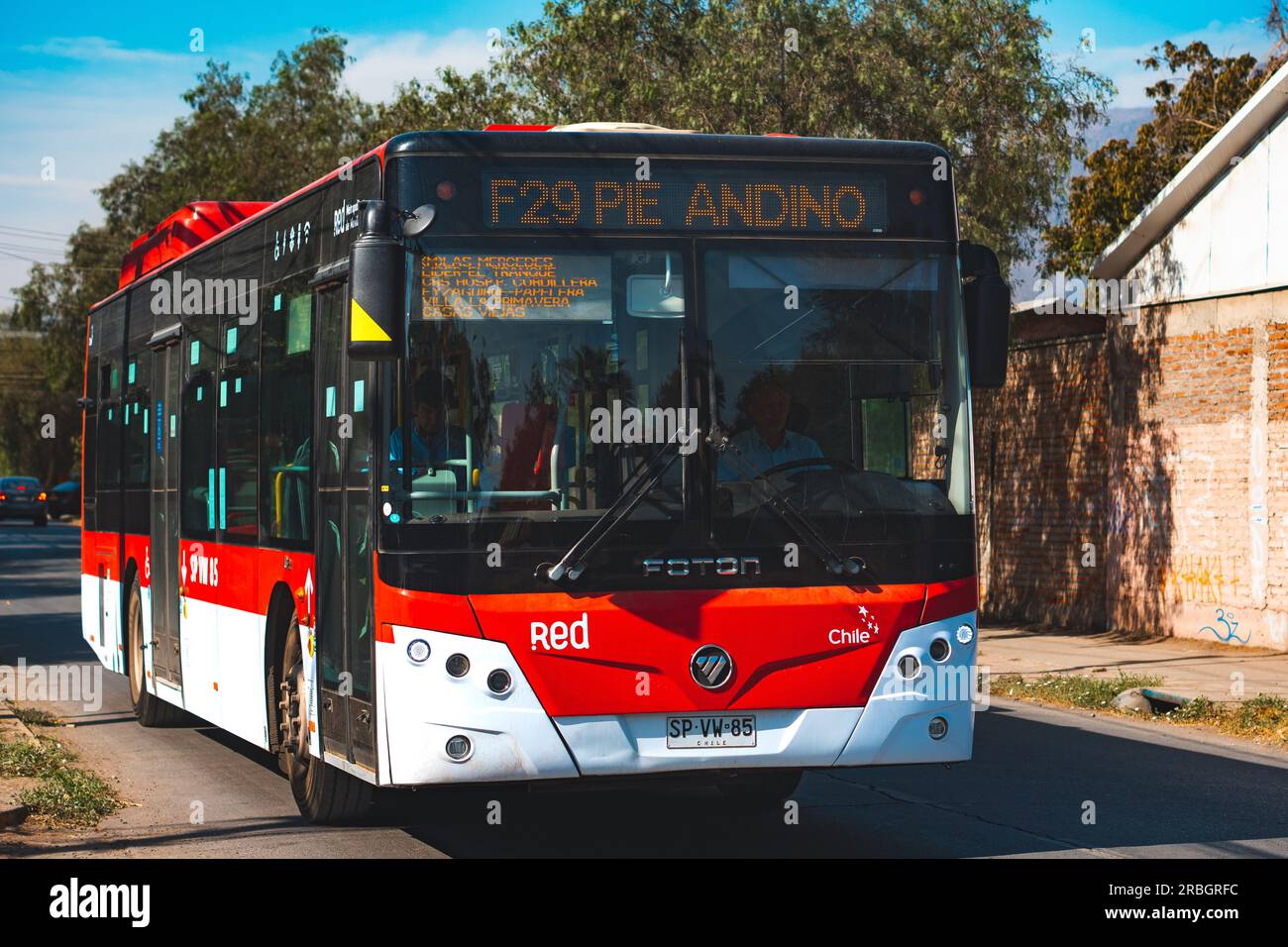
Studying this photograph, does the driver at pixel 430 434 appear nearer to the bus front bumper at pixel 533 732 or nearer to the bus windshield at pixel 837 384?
the bus front bumper at pixel 533 732

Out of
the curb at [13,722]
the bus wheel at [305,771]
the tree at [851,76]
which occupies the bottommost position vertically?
the curb at [13,722]

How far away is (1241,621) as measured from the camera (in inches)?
719

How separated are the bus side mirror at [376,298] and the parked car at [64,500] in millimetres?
70929

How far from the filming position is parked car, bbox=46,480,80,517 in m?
75.7

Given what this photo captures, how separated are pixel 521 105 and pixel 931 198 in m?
18.7

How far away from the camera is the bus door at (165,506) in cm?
1235

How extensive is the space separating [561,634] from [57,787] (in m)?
4.19

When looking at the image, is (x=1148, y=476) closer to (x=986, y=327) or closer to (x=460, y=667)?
(x=986, y=327)

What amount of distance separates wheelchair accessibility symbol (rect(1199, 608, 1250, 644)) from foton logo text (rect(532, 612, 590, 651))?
12.5m

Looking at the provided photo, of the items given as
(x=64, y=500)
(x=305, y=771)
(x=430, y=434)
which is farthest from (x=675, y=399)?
(x=64, y=500)

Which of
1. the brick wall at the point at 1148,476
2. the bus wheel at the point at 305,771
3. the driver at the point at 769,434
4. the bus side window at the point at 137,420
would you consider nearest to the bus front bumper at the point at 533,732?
the driver at the point at 769,434

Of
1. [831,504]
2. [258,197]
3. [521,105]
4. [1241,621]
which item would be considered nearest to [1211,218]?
[1241,621]

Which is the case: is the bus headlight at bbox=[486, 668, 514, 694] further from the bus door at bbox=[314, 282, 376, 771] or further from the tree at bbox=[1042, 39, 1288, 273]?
the tree at bbox=[1042, 39, 1288, 273]
